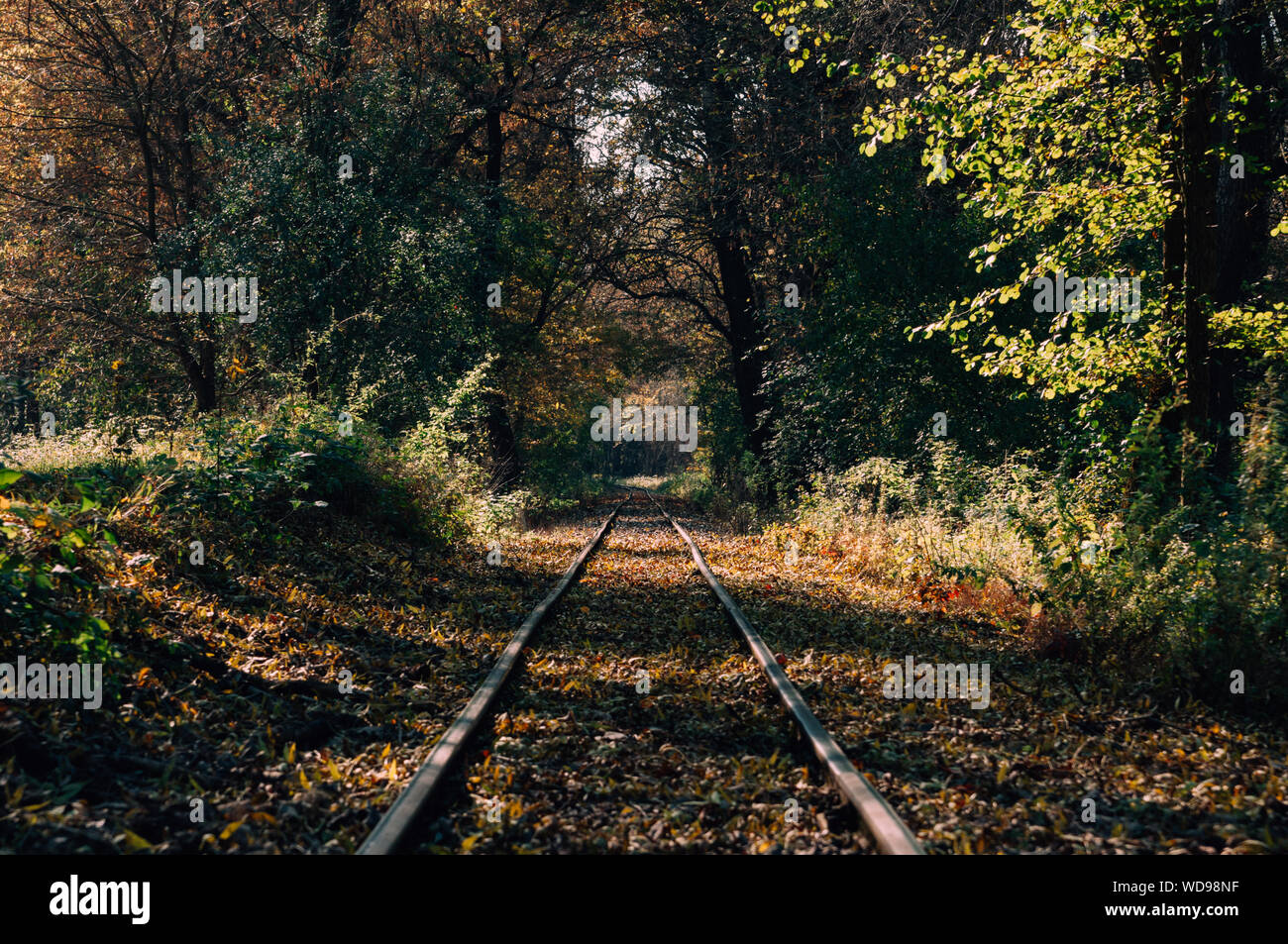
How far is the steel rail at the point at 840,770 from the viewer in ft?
10.9

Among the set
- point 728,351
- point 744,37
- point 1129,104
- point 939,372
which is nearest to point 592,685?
point 1129,104

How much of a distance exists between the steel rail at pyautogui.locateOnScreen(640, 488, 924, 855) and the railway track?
1 cm

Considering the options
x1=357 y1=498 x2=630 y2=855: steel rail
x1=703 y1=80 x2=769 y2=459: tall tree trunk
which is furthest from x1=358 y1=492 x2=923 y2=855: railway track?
x1=703 y1=80 x2=769 y2=459: tall tree trunk

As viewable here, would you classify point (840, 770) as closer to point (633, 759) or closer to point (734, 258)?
point (633, 759)

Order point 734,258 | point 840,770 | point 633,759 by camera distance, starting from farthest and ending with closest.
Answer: point 734,258
point 633,759
point 840,770

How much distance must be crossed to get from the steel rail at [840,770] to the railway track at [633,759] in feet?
0.03

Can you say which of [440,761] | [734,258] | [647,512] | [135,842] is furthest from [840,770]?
[647,512]

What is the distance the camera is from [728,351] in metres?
29.4

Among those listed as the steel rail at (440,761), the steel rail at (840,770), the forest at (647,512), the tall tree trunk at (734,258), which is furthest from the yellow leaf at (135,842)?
the tall tree trunk at (734,258)

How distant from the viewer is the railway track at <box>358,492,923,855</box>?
3.73 meters

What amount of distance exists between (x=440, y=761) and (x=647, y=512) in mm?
21455

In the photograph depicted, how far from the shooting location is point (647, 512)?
25719 millimetres

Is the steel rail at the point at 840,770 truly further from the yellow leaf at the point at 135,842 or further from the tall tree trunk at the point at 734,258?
the tall tree trunk at the point at 734,258
